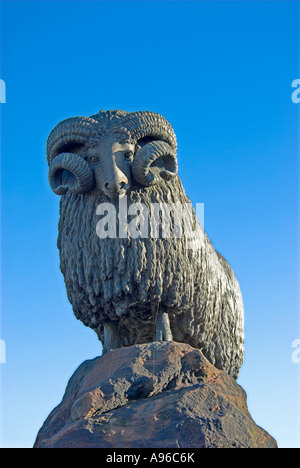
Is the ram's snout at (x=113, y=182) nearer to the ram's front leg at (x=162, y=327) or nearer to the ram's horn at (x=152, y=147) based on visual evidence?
the ram's horn at (x=152, y=147)

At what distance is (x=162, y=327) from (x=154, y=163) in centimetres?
197

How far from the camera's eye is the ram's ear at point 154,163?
7.44 m

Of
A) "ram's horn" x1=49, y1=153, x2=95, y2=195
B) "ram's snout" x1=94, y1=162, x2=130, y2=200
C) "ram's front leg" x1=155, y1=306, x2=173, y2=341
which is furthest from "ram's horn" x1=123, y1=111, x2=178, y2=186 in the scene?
"ram's front leg" x1=155, y1=306, x2=173, y2=341

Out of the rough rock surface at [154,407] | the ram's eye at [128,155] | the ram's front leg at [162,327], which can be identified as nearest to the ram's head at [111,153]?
the ram's eye at [128,155]

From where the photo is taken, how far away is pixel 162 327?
7.61m

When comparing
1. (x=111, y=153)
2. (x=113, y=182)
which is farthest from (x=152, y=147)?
(x=113, y=182)

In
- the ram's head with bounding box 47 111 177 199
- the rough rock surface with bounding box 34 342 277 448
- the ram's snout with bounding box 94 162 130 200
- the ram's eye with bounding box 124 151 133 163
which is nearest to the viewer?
the rough rock surface with bounding box 34 342 277 448

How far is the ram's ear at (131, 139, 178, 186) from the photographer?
7441mm

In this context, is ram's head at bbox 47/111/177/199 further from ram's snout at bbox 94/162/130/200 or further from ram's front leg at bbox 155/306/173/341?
ram's front leg at bbox 155/306/173/341

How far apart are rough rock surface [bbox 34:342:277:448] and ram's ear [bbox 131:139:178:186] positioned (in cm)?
201

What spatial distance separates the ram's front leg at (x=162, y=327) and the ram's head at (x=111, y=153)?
1.49 m

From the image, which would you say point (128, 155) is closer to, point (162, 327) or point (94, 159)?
point (94, 159)
